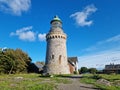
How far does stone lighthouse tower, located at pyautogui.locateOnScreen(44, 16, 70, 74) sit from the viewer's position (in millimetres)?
49781

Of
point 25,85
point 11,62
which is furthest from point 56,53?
point 25,85

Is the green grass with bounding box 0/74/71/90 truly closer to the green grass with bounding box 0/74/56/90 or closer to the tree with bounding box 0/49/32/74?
the green grass with bounding box 0/74/56/90

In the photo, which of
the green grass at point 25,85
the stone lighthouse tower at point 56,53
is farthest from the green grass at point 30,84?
the stone lighthouse tower at point 56,53

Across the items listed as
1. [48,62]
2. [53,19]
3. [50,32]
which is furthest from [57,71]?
[53,19]

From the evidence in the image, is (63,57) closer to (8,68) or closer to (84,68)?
(8,68)

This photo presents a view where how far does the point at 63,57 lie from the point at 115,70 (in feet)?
130

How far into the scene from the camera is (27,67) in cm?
6378

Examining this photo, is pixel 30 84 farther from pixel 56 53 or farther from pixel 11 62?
pixel 11 62

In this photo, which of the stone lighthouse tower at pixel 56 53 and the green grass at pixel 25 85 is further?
the stone lighthouse tower at pixel 56 53

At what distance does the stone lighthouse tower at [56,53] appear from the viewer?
163ft

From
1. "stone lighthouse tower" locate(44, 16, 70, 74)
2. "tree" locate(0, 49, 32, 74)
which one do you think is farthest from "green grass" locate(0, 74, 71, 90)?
"tree" locate(0, 49, 32, 74)

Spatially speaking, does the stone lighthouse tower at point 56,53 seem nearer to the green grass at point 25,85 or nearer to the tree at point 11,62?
the tree at point 11,62

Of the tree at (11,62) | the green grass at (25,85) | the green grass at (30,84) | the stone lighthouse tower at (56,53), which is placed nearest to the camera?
the green grass at (25,85)

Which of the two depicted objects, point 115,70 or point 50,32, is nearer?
point 50,32
